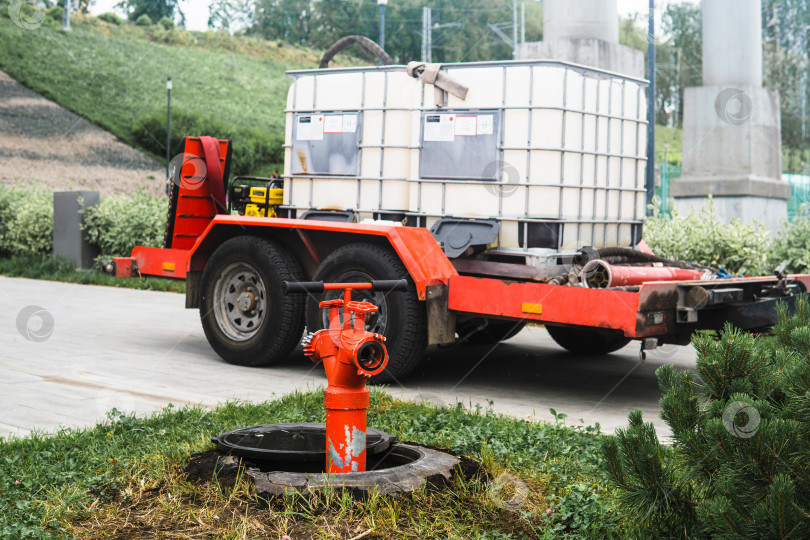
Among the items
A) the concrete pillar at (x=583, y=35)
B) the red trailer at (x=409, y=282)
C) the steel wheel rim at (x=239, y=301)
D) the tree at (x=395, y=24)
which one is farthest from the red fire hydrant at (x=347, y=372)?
the tree at (x=395, y=24)

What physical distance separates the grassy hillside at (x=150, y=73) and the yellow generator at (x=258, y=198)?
122 ft

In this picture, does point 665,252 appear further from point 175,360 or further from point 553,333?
point 175,360

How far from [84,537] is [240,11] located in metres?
59.7

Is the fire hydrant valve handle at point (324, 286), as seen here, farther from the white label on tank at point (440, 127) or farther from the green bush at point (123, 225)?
the green bush at point (123, 225)

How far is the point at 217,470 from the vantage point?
14.3 ft

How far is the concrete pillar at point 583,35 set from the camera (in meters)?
14.5

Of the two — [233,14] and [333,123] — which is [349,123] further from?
[233,14]

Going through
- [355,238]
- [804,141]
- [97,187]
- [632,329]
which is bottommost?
[632,329]

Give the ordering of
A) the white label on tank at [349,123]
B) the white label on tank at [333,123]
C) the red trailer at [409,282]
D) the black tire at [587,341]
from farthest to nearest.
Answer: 1. the black tire at [587,341]
2. the white label on tank at [333,123]
3. the white label on tank at [349,123]
4. the red trailer at [409,282]

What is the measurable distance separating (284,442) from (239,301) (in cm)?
421

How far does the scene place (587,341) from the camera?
32.6ft

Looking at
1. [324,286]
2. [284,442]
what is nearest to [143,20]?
[284,442]

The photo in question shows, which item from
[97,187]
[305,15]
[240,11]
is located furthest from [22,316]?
[305,15]

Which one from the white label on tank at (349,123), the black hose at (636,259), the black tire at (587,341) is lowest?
the black tire at (587,341)
